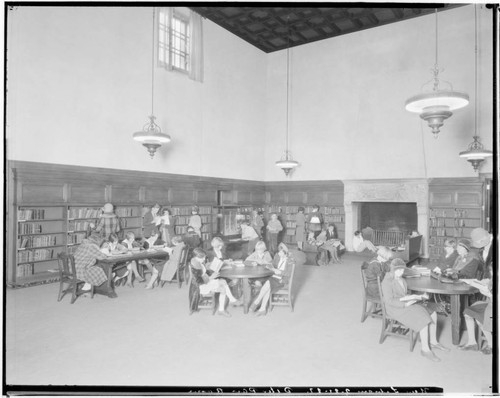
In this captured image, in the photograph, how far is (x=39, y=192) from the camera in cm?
736

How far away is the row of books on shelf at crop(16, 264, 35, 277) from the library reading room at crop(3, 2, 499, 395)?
3 centimetres

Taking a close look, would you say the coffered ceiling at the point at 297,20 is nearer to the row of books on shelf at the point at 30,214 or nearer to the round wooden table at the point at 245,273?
the row of books on shelf at the point at 30,214

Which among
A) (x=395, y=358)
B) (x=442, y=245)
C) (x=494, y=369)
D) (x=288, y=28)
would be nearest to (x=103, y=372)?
(x=395, y=358)

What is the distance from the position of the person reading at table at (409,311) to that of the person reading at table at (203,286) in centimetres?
224

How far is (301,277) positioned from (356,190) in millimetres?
5142

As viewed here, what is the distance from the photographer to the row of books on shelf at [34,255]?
7024 millimetres

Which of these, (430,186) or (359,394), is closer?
(359,394)

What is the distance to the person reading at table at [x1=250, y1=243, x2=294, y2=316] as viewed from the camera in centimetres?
552

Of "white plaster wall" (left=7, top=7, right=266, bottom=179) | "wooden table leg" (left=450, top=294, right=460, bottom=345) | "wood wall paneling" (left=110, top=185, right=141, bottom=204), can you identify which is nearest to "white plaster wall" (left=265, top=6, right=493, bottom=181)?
"white plaster wall" (left=7, top=7, right=266, bottom=179)

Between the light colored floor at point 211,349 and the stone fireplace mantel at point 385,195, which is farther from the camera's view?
the stone fireplace mantel at point 385,195

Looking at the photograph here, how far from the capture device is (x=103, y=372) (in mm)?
3660

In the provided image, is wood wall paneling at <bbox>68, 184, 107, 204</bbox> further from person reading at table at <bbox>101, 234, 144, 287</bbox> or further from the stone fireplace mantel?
the stone fireplace mantel

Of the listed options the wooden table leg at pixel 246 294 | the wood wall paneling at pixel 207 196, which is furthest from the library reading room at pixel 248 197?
the wood wall paneling at pixel 207 196

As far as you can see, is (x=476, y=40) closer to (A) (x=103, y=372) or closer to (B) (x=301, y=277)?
(B) (x=301, y=277)
